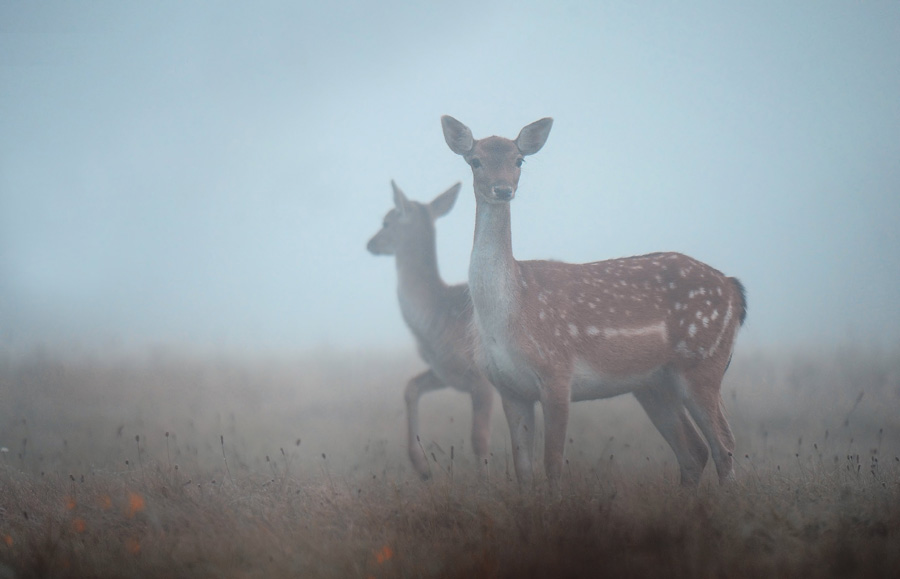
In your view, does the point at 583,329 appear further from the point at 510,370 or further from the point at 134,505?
the point at 134,505

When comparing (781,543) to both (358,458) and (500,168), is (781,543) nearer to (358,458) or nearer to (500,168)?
(500,168)

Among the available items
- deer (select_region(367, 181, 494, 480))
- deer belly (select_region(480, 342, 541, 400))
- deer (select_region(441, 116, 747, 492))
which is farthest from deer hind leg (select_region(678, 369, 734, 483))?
deer (select_region(367, 181, 494, 480))

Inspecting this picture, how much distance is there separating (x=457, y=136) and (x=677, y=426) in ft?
10.2

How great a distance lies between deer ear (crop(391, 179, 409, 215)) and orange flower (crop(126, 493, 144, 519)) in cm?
448

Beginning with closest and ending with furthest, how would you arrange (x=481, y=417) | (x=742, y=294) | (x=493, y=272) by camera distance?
(x=493, y=272), (x=742, y=294), (x=481, y=417)

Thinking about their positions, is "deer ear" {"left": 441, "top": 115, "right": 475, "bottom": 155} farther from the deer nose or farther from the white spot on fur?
the white spot on fur

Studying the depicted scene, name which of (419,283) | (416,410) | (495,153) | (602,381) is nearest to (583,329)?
(602,381)

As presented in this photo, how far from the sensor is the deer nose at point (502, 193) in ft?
17.6

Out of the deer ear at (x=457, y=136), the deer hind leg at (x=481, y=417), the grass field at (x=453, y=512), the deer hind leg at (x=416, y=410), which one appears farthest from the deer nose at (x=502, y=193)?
the deer hind leg at (x=416, y=410)

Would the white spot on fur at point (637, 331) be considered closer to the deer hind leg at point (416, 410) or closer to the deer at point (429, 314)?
the deer at point (429, 314)

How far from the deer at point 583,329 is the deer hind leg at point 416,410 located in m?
1.70

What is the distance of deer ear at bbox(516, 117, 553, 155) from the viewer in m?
6.02

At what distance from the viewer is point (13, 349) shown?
12.7 m

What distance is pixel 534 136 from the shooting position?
610 centimetres
